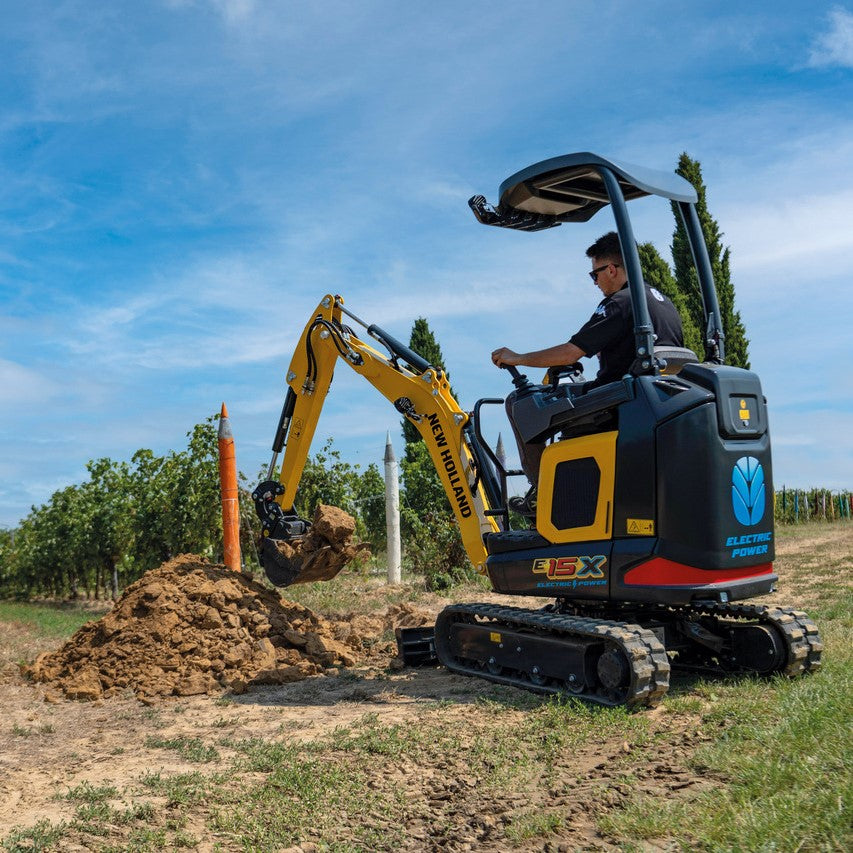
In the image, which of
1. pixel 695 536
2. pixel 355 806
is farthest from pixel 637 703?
pixel 355 806

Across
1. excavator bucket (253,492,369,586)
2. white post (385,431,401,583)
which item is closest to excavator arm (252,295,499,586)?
excavator bucket (253,492,369,586)

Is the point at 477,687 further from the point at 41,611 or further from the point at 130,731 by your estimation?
the point at 41,611

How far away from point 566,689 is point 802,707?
1.46 metres

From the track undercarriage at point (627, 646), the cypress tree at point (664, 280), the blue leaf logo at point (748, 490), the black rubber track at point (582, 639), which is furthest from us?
the cypress tree at point (664, 280)

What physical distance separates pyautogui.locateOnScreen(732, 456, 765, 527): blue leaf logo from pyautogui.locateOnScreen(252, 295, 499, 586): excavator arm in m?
1.93

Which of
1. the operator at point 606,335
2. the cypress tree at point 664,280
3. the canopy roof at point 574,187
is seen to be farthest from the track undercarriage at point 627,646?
the cypress tree at point 664,280

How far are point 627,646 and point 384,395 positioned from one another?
3493 millimetres

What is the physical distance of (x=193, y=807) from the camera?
421 cm

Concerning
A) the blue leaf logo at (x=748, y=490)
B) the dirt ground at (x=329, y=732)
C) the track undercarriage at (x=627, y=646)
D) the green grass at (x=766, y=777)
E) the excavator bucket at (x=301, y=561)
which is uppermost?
the blue leaf logo at (x=748, y=490)

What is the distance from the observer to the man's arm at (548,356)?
593 cm

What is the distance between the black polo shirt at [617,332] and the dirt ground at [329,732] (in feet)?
6.81

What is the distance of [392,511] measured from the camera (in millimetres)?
13055

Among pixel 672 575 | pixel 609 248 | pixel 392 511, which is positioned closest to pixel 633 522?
pixel 672 575

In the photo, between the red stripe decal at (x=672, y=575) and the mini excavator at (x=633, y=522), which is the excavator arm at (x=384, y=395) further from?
the red stripe decal at (x=672, y=575)
